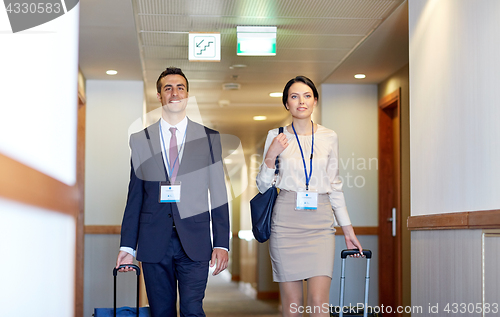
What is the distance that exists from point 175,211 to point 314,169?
0.82 m

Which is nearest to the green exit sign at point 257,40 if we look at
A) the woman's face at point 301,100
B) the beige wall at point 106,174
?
the woman's face at point 301,100

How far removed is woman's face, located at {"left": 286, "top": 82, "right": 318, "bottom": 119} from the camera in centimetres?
318

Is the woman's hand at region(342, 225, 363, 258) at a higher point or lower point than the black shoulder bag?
lower

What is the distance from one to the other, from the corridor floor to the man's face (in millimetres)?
4810

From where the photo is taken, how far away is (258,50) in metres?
4.67

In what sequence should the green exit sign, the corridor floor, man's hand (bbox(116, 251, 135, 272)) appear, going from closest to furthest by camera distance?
man's hand (bbox(116, 251, 135, 272)) < the green exit sign < the corridor floor

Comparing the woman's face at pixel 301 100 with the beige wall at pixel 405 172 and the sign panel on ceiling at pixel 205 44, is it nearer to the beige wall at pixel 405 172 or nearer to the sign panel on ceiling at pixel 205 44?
the sign panel on ceiling at pixel 205 44

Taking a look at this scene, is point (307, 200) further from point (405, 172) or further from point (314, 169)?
point (405, 172)

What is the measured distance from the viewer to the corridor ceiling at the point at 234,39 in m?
4.17

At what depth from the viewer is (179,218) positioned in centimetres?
285

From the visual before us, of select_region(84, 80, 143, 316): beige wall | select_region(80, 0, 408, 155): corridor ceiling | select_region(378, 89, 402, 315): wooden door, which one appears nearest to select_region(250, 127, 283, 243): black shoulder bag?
select_region(80, 0, 408, 155): corridor ceiling

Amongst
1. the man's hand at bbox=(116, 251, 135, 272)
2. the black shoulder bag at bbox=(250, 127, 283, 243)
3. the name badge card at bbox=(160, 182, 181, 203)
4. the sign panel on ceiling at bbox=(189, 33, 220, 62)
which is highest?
the sign panel on ceiling at bbox=(189, 33, 220, 62)

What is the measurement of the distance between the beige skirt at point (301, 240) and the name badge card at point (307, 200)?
0.15 ft

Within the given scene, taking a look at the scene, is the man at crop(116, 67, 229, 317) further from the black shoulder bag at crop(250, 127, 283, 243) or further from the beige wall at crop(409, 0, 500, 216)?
the beige wall at crop(409, 0, 500, 216)
